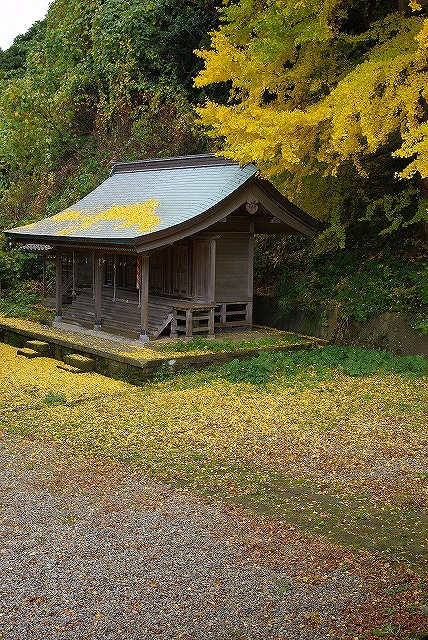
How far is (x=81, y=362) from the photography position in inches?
572

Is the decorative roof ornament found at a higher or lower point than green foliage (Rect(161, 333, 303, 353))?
higher

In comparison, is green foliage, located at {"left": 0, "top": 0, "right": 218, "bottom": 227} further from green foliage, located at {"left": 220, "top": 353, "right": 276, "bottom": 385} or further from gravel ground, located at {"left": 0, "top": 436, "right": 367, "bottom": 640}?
gravel ground, located at {"left": 0, "top": 436, "right": 367, "bottom": 640}

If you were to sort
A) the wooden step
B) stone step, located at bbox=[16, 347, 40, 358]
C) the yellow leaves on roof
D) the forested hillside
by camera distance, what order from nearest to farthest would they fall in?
1. the forested hillside
2. the wooden step
3. the yellow leaves on roof
4. stone step, located at bbox=[16, 347, 40, 358]

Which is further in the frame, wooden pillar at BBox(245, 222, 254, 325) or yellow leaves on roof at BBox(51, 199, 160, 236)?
wooden pillar at BBox(245, 222, 254, 325)

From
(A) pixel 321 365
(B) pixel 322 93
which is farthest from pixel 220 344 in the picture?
(B) pixel 322 93

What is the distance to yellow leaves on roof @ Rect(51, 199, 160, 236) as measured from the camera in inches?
601

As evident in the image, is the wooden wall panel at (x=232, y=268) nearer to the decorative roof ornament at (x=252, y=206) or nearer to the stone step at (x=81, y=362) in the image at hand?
the decorative roof ornament at (x=252, y=206)

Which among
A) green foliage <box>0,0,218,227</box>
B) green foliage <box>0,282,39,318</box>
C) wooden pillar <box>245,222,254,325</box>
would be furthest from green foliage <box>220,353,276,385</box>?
green foliage <box>0,0,218,227</box>

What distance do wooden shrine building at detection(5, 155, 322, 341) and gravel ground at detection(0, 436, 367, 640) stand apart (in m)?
7.34

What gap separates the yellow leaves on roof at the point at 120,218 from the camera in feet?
50.1

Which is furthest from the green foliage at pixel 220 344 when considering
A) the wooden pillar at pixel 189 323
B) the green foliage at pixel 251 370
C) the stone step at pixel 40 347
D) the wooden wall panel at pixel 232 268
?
the stone step at pixel 40 347

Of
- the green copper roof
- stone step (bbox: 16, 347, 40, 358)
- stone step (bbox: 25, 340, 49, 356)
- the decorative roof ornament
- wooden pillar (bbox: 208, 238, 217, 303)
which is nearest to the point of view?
the green copper roof

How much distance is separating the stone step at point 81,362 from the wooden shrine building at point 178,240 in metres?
1.25

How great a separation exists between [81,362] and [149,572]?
29.0 ft
